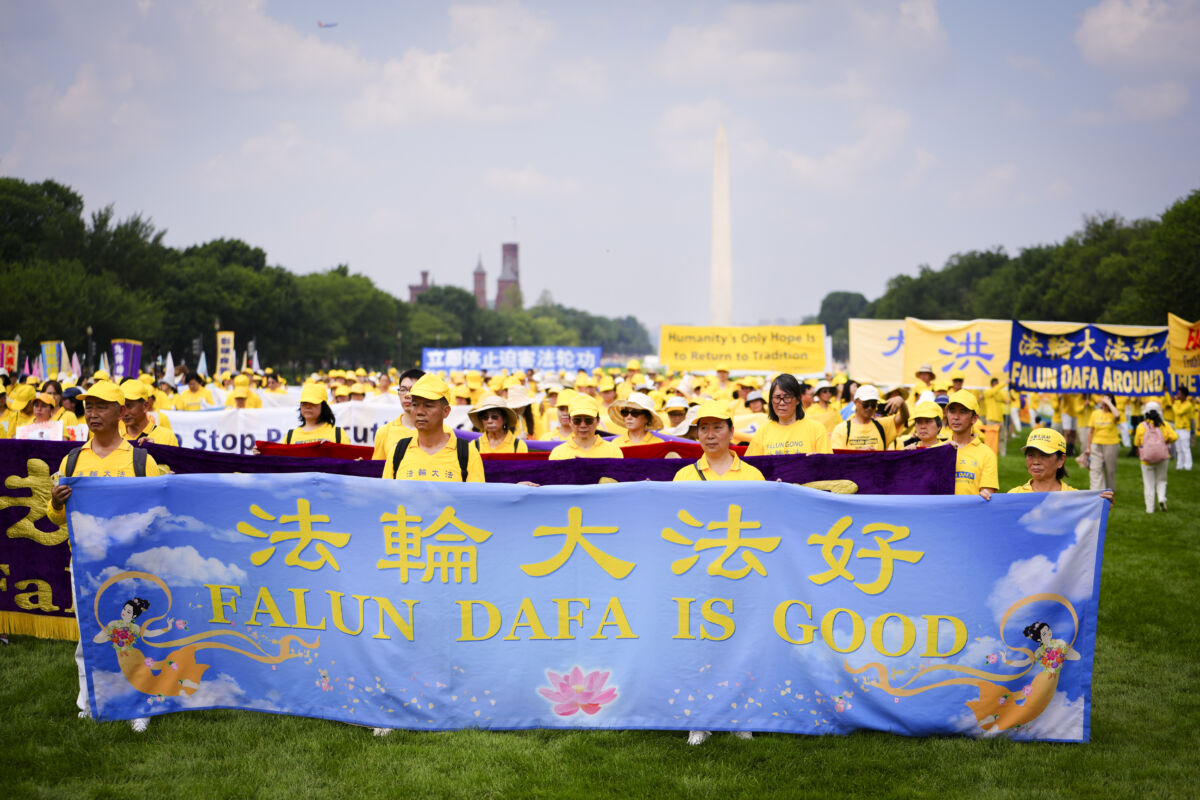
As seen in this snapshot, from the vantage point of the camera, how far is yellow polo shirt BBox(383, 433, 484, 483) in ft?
19.5

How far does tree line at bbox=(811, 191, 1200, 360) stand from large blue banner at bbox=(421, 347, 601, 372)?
24844 mm

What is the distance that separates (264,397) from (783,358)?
11469 mm

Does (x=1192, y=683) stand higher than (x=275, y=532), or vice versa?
(x=275, y=532)

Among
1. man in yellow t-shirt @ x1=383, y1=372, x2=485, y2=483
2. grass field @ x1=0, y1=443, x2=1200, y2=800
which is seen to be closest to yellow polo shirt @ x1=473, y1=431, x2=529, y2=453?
man in yellow t-shirt @ x1=383, y1=372, x2=485, y2=483

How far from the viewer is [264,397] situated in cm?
1920

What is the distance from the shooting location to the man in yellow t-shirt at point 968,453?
21.8 ft

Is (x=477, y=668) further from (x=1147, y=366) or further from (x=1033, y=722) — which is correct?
(x=1147, y=366)

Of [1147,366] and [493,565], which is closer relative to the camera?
[493,565]

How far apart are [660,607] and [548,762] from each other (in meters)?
1.01

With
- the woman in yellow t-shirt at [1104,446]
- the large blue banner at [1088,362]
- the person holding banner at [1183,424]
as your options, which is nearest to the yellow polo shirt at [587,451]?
the large blue banner at [1088,362]

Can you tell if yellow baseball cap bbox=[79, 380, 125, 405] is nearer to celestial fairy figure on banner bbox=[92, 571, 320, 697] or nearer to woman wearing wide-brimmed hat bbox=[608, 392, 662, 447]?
celestial fairy figure on banner bbox=[92, 571, 320, 697]

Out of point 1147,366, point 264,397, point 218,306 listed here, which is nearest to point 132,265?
point 218,306

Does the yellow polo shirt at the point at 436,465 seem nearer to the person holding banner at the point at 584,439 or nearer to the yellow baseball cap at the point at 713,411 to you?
the person holding banner at the point at 584,439

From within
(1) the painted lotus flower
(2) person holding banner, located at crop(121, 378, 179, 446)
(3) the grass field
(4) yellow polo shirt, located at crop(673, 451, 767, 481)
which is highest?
(2) person holding banner, located at crop(121, 378, 179, 446)
